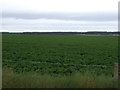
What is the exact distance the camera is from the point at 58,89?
22.4ft

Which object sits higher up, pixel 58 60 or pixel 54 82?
pixel 54 82

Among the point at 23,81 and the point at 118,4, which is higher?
the point at 118,4

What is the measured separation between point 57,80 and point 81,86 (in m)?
0.76

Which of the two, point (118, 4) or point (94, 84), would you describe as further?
point (118, 4)

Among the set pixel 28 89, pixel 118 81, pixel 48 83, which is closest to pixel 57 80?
pixel 48 83

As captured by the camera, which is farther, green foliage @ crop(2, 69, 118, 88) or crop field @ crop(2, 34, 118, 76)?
crop field @ crop(2, 34, 118, 76)

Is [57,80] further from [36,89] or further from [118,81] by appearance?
[118,81]

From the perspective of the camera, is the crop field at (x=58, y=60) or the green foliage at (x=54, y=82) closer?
the green foliage at (x=54, y=82)

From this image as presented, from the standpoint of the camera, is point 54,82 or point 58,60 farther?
point 58,60

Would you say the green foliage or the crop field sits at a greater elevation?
the green foliage

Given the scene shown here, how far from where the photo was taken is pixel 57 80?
24.3ft

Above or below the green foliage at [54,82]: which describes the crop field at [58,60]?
below

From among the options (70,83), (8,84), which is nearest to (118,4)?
(70,83)

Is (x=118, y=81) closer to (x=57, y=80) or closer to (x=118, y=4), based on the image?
(x=57, y=80)
